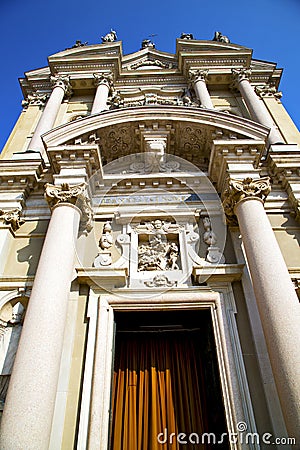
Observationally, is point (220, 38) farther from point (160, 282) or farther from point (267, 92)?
point (160, 282)

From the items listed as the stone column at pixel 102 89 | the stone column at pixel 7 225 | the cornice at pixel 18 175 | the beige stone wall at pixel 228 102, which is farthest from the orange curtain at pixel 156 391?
the beige stone wall at pixel 228 102

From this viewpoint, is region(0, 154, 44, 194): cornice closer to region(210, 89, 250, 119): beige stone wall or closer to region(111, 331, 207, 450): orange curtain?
region(111, 331, 207, 450): orange curtain

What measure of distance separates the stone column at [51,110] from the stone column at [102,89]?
1364mm

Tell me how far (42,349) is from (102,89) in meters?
11.8

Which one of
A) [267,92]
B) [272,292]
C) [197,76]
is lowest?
[272,292]

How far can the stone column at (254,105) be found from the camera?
36.4 feet

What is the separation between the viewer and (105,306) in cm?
691

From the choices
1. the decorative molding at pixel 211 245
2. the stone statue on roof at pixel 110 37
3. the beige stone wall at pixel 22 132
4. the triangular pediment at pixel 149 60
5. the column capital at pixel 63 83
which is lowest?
the decorative molding at pixel 211 245

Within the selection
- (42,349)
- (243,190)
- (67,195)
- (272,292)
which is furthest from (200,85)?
(42,349)

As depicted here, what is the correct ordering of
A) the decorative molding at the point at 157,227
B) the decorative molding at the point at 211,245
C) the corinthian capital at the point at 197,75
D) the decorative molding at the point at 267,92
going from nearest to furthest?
the decorative molding at the point at 211,245 → the decorative molding at the point at 157,227 → the decorative molding at the point at 267,92 → the corinthian capital at the point at 197,75

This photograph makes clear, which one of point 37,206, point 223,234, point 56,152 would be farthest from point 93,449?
point 56,152

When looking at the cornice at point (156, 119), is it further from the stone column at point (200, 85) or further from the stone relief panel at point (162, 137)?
the stone column at point (200, 85)

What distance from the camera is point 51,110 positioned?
12859 mm

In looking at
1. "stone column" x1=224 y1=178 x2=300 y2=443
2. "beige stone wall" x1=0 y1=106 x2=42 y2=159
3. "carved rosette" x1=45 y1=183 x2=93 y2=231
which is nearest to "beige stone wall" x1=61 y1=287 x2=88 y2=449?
"carved rosette" x1=45 y1=183 x2=93 y2=231
